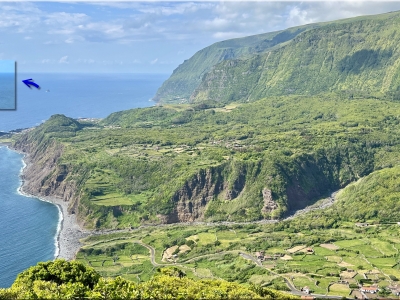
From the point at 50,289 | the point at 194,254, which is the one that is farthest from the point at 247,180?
the point at 50,289

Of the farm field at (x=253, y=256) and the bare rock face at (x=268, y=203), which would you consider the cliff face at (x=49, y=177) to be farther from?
the bare rock face at (x=268, y=203)

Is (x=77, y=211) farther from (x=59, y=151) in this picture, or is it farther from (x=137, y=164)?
(x=59, y=151)

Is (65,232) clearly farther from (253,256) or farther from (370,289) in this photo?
(370,289)

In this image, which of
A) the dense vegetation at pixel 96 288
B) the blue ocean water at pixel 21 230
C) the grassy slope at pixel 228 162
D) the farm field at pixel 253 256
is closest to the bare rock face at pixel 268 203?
the grassy slope at pixel 228 162

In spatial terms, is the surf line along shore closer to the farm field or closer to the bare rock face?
the farm field

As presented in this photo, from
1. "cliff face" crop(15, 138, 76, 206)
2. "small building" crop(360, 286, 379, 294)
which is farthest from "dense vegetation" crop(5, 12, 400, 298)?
"small building" crop(360, 286, 379, 294)

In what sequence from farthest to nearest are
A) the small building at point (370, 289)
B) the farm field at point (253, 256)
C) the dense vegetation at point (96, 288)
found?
the farm field at point (253, 256)
the small building at point (370, 289)
the dense vegetation at point (96, 288)
